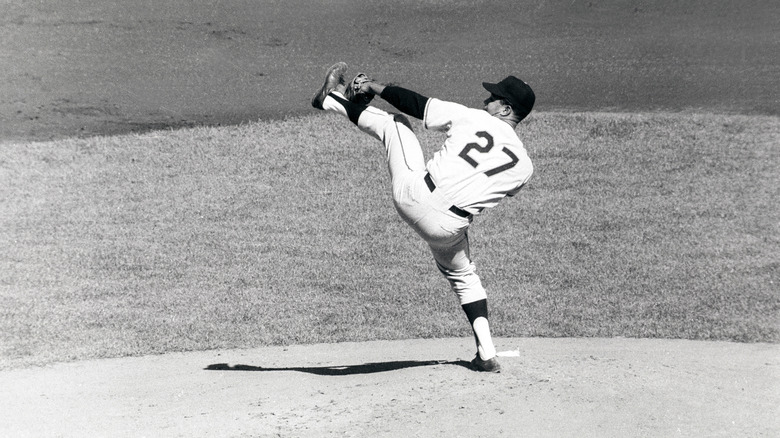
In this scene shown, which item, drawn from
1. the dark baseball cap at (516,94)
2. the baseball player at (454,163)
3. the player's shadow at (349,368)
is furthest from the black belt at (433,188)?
the player's shadow at (349,368)

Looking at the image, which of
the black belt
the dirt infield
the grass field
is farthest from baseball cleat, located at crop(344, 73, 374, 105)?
the grass field

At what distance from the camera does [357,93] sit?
474 centimetres

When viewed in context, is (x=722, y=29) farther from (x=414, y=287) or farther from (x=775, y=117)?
(x=414, y=287)

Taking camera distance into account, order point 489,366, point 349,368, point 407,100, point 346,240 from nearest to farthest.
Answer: point 407,100
point 489,366
point 349,368
point 346,240

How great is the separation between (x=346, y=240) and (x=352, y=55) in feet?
12.2

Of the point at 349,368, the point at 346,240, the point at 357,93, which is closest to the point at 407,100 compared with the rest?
the point at 357,93

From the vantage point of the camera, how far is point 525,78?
10.9 metres

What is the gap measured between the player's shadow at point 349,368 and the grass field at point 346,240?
2.39ft

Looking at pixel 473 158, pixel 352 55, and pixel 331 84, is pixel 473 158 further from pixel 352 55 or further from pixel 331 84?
pixel 352 55

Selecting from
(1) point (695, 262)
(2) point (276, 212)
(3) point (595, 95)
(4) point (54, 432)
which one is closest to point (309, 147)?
(2) point (276, 212)

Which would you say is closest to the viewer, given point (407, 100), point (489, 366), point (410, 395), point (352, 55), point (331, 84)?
point (410, 395)

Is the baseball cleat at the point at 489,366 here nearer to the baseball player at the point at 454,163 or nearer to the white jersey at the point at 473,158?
the baseball player at the point at 454,163

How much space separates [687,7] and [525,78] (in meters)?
3.15

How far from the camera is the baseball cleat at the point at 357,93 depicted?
4734 millimetres
